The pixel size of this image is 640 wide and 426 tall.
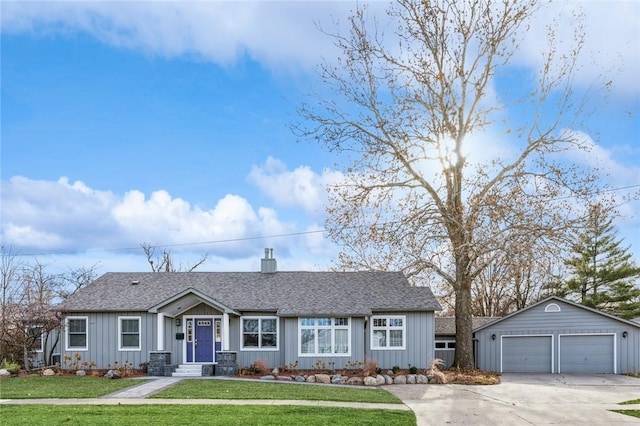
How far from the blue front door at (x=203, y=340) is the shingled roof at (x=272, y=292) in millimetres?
1083

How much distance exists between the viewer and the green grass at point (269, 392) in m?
13.1

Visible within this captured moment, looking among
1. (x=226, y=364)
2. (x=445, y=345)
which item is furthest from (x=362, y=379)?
(x=445, y=345)

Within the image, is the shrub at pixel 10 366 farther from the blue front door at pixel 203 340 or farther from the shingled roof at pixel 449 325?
the shingled roof at pixel 449 325

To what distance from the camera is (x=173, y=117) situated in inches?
591

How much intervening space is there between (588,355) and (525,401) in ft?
33.6

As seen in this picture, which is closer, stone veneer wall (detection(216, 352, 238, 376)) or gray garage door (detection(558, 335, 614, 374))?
stone veneer wall (detection(216, 352, 238, 376))

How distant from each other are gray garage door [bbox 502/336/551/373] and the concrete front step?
1248 centimetres

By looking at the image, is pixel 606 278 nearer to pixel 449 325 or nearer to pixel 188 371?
pixel 449 325

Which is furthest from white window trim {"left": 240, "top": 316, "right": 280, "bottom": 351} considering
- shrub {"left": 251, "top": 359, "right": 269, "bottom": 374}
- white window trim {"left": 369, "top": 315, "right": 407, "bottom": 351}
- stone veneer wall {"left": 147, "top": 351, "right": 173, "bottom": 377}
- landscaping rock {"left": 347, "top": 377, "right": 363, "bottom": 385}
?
landscaping rock {"left": 347, "top": 377, "right": 363, "bottom": 385}

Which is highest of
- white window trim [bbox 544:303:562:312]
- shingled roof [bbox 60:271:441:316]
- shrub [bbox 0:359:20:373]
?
shingled roof [bbox 60:271:441:316]

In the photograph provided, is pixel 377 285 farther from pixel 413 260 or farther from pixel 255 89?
pixel 255 89

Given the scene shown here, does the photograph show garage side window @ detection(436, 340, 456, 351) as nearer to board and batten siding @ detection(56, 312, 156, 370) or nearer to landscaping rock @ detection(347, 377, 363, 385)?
landscaping rock @ detection(347, 377, 363, 385)

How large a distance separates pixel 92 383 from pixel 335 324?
28.2 ft

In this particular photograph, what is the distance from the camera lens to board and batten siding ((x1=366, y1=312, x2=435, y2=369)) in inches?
791
